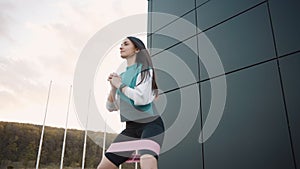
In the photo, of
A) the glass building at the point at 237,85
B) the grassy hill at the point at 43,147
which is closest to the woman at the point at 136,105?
the glass building at the point at 237,85

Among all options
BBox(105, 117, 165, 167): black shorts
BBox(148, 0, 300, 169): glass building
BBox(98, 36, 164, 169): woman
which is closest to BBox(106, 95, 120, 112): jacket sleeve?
BBox(98, 36, 164, 169): woman

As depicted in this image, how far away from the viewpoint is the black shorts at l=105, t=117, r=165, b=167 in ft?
3.63

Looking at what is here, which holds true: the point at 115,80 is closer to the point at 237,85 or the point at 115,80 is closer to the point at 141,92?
the point at 141,92

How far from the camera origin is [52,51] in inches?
276

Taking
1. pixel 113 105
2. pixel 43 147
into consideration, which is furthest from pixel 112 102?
pixel 43 147

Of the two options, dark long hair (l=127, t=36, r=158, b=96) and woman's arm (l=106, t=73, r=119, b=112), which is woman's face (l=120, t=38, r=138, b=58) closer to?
dark long hair (l=127, t=36, r=158, b=96)

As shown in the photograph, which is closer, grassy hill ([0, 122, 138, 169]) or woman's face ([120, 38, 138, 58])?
woman's face ([120, 38, 138, 58])

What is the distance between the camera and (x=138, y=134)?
1.20 meters

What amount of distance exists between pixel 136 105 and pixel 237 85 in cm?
127

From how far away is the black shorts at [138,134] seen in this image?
1107 millimetres

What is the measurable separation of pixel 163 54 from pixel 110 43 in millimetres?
1290

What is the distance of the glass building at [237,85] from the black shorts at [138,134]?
103cm

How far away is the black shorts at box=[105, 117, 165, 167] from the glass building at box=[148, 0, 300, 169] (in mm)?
1025

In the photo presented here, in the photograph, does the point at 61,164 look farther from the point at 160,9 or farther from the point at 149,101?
the point at 149,101
